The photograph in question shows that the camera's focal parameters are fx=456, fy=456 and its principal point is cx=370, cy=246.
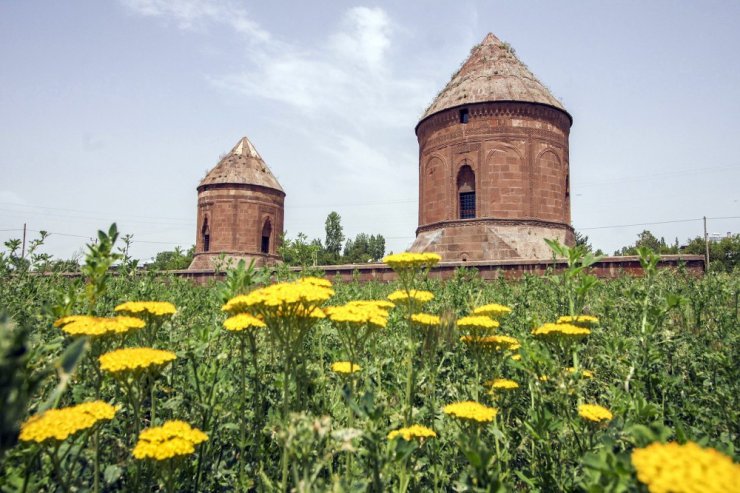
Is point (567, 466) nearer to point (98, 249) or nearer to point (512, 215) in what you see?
point (98, 249)

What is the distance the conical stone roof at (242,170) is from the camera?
3431 centimetres

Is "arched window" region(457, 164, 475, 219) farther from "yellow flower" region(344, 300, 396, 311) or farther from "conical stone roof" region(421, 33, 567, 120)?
"yellow flower" region(344, 300, 396, 311)

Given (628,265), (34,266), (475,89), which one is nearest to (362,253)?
(475,89)

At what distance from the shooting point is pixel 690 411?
296 centimetres

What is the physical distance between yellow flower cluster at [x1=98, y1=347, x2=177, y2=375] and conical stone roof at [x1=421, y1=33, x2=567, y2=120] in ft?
76.4

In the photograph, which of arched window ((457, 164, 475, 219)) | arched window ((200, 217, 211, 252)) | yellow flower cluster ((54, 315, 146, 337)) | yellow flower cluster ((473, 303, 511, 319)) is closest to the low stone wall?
arched window ((457, 164, 475, 219))

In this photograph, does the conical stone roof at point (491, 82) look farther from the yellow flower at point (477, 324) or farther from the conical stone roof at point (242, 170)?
the yellow flower at point (477, 324)

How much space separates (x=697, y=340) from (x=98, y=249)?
5.07m

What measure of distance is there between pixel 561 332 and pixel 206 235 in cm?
3514

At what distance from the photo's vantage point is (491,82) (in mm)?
23844

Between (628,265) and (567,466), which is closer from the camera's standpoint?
(567,466)

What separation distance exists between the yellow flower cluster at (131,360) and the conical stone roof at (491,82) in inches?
917

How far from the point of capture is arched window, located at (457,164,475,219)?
928 inches

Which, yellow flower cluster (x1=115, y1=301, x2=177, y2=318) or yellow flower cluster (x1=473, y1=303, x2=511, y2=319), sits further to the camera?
yellow flower cluster (x1=473, y1=303, x2=511, y2=319)
